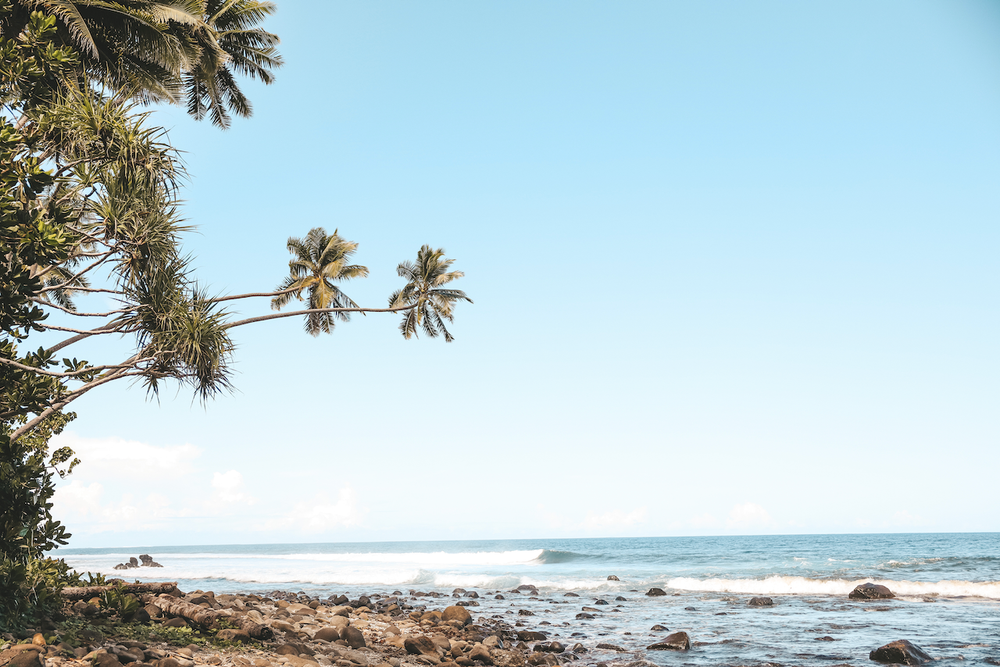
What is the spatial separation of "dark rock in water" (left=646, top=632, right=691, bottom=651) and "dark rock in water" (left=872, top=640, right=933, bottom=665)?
4.06 metres

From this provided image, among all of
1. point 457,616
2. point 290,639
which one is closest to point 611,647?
point 457,616

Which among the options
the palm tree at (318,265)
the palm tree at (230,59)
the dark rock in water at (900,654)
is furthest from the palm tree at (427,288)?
the dark rock in water at (900,654)

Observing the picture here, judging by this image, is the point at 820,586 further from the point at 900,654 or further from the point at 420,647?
the point at 420,647

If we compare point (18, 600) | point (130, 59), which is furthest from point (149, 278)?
point (130, 59)

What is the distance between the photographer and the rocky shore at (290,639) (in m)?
8.64

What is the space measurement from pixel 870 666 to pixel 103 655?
14.6m

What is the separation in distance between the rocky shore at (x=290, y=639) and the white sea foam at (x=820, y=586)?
13618mm

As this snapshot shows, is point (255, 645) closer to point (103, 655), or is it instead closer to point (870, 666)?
point (103, 655)

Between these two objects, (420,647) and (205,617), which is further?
(420,647)

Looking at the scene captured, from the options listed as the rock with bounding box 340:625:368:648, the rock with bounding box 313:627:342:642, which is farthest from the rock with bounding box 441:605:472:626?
the rock with bounding box 313:627:342:642

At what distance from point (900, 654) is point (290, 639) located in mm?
13157

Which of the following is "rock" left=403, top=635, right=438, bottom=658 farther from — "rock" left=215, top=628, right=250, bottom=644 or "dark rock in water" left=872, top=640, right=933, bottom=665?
"dark rock in water" left=872, top=640, right=933, bottom=665

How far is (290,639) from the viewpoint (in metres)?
12.1

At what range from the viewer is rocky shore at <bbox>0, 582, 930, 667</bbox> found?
8.64m
